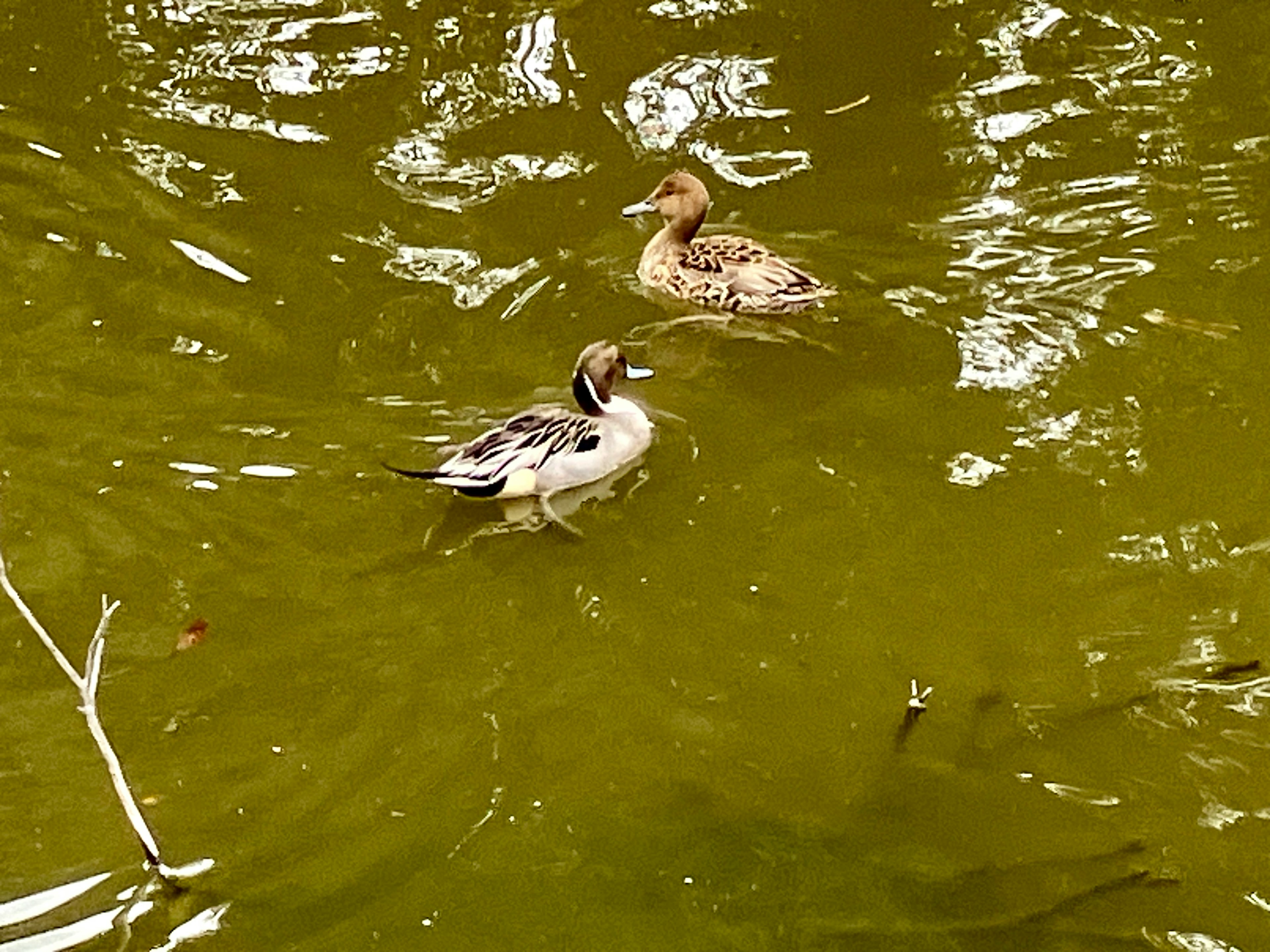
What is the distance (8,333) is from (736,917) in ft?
12.2

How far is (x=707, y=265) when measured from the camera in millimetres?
6449

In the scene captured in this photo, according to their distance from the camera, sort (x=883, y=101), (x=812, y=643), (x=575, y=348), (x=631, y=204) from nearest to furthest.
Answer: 1. (x=812, y=643)
2. (x=575, y=348)
3. (x=631, y=204)
4. (x=883, y=101)

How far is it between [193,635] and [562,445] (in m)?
1.35

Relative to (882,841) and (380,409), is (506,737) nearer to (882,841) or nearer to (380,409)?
(882,841)

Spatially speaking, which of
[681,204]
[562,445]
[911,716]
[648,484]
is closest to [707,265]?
[681,204]

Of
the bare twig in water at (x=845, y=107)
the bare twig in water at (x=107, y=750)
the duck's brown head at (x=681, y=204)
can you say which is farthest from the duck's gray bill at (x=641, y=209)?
the bare twig in water at (x=107, y=750)

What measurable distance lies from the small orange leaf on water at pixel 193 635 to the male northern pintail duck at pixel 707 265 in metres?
2.49

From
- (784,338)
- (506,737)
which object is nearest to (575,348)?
(784,338)

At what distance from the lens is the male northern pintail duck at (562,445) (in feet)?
17.3

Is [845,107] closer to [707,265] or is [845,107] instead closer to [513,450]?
[707,265]

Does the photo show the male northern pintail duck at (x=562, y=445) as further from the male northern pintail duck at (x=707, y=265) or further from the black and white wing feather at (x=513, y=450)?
the male northern pintail duck at (x=707, y=265)

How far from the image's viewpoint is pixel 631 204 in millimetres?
7105

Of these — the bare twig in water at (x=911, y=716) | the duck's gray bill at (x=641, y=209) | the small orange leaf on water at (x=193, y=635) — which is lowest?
the bare twig in water at (x=911, y=716)

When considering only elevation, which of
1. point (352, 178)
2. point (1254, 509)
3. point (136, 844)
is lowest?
point (1254, 509)
